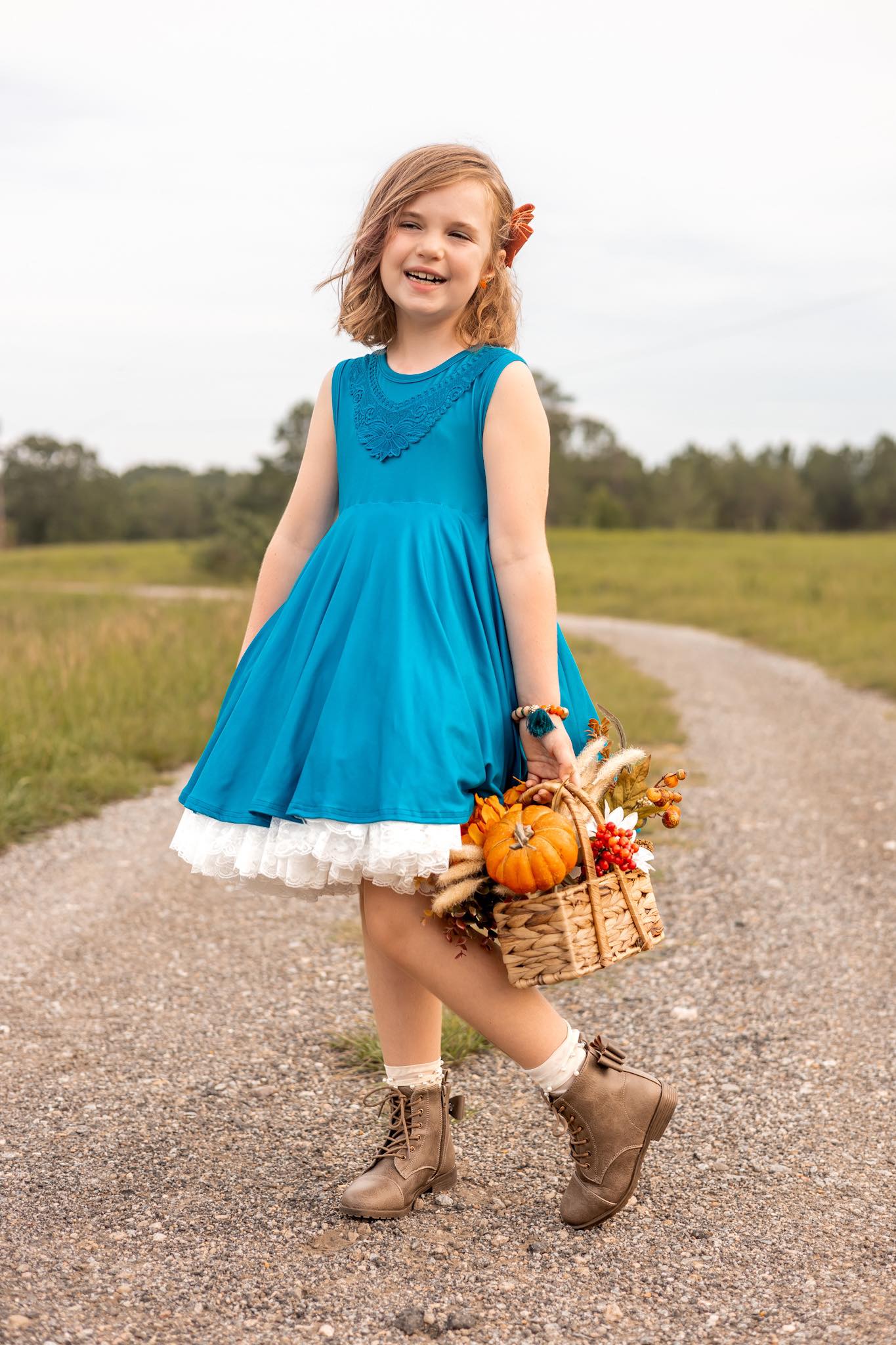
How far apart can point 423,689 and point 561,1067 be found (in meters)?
0.75

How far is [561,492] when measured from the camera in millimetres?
56281

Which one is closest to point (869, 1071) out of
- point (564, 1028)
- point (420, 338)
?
point (564, 1028)

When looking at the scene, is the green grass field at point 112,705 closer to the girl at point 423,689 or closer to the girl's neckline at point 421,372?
the girl at point 423,689

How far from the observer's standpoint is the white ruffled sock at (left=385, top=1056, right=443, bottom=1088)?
234 cm

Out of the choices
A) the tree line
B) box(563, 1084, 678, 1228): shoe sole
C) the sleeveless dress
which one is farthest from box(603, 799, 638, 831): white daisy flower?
the tree line

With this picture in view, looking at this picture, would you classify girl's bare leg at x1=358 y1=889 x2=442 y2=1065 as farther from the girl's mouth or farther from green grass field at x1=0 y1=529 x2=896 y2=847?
green grass field at x1=0 y1=529 x2=896 y2=847

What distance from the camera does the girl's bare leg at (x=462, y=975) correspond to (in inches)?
83.4

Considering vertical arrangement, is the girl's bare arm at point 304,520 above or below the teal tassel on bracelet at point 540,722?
above

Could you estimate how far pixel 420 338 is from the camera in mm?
2346

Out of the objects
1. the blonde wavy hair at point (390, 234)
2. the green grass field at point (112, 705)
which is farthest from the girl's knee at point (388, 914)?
the green grass field at point (112, 705)

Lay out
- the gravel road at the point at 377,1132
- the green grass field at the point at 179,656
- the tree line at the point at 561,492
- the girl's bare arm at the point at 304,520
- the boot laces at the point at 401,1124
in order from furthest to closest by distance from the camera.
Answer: the tree line at the point at 561,492
the green grass field at the point at 179,656
the girl's bare arm at the point at 304,520
the boot laces at the point at 401,1124
the gravel road at the point at 377,1132

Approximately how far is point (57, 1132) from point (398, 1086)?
806 mm

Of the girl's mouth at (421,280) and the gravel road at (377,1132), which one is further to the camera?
the girl's mouth at (421,280)

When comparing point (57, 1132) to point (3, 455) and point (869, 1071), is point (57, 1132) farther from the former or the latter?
point (3, 455)
